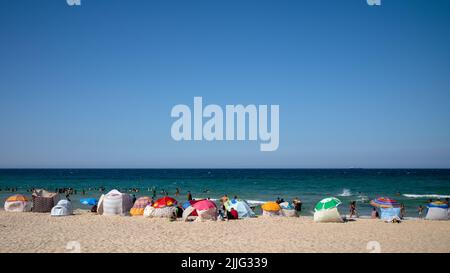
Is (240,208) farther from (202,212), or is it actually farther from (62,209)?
(62,209)

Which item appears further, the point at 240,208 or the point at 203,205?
the point at 240,208

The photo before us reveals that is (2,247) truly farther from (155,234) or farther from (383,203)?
(383,203)

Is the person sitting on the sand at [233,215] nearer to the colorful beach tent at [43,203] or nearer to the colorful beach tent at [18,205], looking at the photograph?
the colorful beach tent at [43,203]

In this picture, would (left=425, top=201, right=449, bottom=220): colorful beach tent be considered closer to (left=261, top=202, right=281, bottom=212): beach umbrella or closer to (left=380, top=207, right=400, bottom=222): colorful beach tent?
(left=380, top=207, right=400, bottom=222): colorful beach tent

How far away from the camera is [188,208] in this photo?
73.8 ft

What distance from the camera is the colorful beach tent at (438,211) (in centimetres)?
2394

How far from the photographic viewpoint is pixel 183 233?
59.5 ft

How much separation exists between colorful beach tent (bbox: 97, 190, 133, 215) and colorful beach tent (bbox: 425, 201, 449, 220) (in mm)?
19659

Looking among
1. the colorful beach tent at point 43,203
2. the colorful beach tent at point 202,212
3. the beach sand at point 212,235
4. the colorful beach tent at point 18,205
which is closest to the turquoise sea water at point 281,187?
the colorful beach tent at point 18,205

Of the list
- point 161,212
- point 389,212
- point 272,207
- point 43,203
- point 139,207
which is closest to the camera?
point 161,212

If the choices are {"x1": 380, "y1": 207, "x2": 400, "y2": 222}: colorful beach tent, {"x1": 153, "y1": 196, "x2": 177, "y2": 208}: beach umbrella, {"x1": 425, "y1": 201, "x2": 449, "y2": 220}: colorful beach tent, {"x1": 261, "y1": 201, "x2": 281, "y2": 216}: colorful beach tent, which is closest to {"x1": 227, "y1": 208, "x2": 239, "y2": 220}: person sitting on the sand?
{"x1": 261, "y1": 201, "x2": 281, "y2": 216}: colorful beach tent

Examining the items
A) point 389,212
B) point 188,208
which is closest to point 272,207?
point 188,208

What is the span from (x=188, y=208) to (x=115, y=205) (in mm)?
5700

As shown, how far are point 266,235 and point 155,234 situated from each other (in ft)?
→ 17.0
